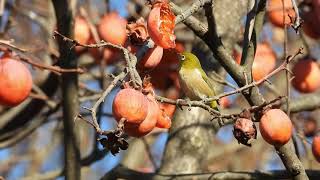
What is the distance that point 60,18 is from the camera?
269cm

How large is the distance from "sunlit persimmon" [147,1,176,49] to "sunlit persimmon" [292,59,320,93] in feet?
4.40

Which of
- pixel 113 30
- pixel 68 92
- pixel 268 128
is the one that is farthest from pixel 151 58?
pixel 113 30

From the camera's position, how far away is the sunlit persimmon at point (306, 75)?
122 inches

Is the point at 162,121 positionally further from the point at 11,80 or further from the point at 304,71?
the point at 304,71

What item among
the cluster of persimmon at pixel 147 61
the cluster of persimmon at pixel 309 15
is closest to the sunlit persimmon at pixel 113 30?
the cluster of persimmon at pixel 309 15

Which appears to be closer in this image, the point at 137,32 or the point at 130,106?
the point at 130,106

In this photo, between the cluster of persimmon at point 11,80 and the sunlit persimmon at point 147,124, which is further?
the cluster of persimmon at point 11,80

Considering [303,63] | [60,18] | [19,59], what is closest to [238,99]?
[303,63]

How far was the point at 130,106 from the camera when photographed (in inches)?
63.7

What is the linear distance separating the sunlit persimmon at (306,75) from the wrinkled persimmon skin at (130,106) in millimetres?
1546

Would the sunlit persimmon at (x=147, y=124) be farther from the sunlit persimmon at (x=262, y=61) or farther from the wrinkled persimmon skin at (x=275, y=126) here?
the sunlit persimmon at (x=262, y=61)

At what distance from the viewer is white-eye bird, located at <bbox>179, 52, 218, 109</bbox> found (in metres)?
1.93

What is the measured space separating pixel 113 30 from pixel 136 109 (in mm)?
1406

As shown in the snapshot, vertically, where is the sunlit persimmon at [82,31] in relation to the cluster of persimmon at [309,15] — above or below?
above
